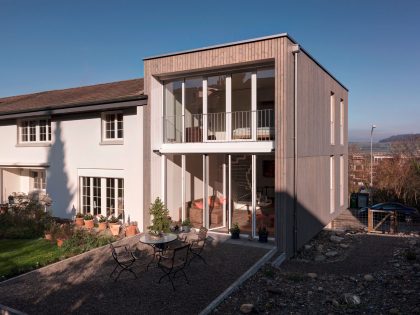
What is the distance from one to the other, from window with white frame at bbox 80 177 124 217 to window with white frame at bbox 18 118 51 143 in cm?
340

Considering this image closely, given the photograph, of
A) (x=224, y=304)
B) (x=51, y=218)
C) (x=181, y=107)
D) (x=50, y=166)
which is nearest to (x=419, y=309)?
(x=224, y=304)

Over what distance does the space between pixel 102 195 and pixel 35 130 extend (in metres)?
5.64

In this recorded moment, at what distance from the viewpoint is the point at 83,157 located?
15.3 m

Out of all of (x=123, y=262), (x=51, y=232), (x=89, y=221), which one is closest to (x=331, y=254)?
(x=123, y=262)

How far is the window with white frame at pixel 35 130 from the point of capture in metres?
16.9

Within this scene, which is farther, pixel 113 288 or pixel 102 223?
pixel 102 223

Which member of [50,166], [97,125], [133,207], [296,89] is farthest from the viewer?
[50,166]

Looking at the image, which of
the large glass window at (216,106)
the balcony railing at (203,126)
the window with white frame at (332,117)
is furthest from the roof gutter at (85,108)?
the window with white frame at (332,117)

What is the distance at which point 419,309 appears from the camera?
7.22 metres

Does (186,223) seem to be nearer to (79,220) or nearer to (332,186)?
(79,220)

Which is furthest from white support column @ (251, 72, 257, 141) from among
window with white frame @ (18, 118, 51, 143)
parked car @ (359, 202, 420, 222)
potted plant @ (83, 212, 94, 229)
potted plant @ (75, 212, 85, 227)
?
window with white frame @ (18, 118, 51, 143)

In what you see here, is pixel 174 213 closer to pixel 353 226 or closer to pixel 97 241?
pixel 97 241

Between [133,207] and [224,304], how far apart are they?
7.30 metres

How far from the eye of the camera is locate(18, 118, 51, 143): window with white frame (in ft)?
55.3
